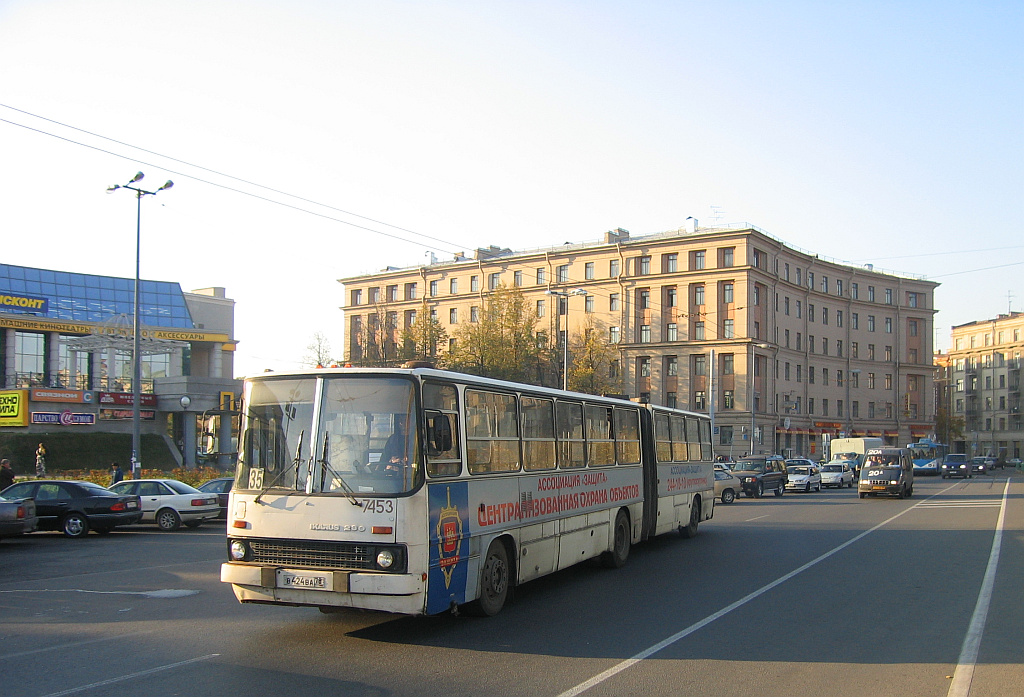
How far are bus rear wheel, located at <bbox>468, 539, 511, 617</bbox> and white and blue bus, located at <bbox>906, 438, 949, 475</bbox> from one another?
63.8 metres

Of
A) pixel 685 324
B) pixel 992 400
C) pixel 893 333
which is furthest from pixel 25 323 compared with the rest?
pixel 992 400

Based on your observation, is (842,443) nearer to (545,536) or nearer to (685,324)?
(685,324)

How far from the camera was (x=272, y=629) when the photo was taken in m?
9.52

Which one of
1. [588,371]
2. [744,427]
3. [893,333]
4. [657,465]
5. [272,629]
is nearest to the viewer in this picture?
[272,629]

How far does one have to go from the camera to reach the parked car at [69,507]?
20406 mm

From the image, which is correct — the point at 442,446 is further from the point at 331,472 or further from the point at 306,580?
the point at 306,580

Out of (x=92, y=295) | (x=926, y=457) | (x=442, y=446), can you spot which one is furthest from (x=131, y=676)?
(x=926, y=457)

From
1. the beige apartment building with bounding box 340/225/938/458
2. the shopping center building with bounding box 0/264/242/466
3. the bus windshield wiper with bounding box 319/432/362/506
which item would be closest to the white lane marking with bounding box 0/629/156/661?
the bus windshield wiper with bounding box 319/432/362/506

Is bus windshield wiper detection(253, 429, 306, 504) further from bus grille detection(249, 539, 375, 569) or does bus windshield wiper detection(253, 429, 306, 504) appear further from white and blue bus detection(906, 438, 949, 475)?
white and blue bus detection(906, 438, 949, 475)

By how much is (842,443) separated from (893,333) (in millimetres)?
33911

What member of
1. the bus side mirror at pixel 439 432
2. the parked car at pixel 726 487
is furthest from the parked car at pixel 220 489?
the parked car at pixel 726 487

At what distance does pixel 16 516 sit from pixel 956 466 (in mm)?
67355

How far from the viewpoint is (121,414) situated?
4625 cm

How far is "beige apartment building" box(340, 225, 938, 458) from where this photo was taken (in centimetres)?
7562
